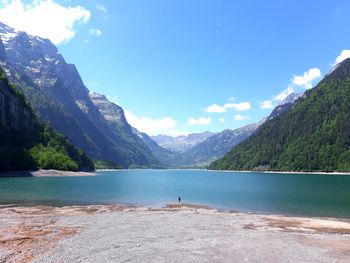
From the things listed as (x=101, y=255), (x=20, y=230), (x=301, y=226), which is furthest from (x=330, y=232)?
(x=20, y=230)

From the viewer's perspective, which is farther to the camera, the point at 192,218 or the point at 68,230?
the point at 192,218

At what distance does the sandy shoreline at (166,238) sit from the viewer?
35844mm

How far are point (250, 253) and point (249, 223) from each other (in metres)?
21.9

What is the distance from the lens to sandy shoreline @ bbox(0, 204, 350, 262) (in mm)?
35844

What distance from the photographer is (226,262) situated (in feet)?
112

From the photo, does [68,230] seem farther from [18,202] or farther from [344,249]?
Result: [18,202]

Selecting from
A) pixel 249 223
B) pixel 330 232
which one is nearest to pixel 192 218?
pixel 249 223

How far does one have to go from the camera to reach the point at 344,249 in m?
40.3

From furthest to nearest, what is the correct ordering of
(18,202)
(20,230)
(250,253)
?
(18,202)
(20,230)
(250,253)

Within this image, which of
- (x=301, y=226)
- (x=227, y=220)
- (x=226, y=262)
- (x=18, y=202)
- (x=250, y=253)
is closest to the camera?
(x=226, y=262)

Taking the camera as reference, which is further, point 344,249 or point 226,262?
point 344,249

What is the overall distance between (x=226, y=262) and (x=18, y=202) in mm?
62742

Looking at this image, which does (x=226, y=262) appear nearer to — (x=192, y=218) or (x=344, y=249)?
(x=344, y=249)

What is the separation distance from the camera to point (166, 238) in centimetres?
4512
